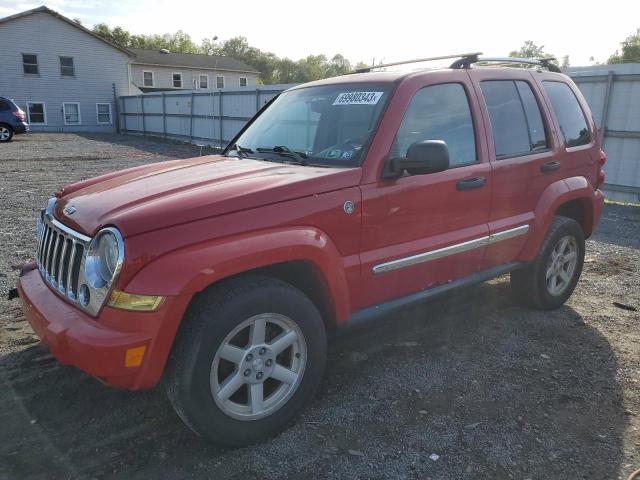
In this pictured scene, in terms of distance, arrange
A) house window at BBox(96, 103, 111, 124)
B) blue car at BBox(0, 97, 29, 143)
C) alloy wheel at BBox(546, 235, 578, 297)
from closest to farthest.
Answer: alloy wheel at BBox(546, 235, 578, 297) < blue car at BBox(0, 97, 29, 143) < house window at BBox(96, 103, 111, 124)

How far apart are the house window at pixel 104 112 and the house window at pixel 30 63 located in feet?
13.2

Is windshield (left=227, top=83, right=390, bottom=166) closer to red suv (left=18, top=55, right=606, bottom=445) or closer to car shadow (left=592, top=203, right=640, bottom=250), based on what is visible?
red suv (left=18, top=55, right=606, bottom=445)

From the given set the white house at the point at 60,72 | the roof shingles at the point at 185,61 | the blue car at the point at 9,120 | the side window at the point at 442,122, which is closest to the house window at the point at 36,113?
the white house at the point at 60,72

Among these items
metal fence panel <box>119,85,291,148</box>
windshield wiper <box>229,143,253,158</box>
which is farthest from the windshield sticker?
metal fence panel <box>119,85,291,148</box>

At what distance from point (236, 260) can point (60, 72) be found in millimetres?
35998

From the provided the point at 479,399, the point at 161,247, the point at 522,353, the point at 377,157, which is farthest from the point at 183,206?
the point at 522,353

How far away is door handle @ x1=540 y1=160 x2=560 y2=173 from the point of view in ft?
13.7

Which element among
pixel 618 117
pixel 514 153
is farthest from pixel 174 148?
pixel 514 153

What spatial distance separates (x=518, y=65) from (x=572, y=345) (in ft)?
7.95

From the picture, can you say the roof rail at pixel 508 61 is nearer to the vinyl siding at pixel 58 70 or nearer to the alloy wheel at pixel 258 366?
the alloy wheel at pixel 258 366

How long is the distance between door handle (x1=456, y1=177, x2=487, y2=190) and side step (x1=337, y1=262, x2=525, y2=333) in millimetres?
674

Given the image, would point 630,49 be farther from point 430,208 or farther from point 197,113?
point 430,208

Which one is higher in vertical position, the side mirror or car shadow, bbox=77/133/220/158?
the side mirror

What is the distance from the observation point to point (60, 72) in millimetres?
33000
